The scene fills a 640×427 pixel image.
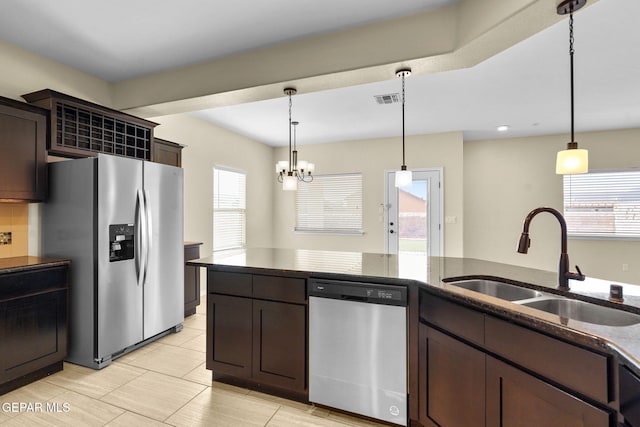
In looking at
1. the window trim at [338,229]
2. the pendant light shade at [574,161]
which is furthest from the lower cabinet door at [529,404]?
the window trim at [338,229]

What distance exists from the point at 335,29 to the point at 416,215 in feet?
13.3

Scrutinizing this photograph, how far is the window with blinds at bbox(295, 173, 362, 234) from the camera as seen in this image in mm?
6387

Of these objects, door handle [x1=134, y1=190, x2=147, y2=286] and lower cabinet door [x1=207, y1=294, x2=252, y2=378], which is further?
door handle [x1=134, y1=190, x2=147, y2=286]

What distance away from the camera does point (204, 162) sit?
192 inches

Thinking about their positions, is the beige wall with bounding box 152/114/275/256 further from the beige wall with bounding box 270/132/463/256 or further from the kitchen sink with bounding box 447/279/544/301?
the kitchen sink with bounding box 447/279/544/301

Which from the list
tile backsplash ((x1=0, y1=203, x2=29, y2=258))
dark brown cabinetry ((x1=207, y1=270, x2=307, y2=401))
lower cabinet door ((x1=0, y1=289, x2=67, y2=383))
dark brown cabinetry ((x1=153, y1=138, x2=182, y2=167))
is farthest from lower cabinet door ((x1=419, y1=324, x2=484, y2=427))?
dark brown cabinetry ((x1=153, y1=138, x2=182, y2=167))

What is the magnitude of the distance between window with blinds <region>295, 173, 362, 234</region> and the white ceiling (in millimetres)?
1830

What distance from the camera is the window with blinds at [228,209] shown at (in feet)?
17.0

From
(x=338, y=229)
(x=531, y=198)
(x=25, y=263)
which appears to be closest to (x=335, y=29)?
(x=25, y=263)

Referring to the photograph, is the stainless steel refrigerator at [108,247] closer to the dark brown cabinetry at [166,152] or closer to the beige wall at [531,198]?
the dark brown cabinetry at [166,152]

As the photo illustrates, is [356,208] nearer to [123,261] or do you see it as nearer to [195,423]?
[123,261]

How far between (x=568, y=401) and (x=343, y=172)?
5.52m

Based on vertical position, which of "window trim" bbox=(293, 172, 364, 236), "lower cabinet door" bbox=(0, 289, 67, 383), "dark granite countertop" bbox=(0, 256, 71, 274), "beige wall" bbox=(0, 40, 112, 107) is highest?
"beige wall" bbox=(0, 40, 112, 107)

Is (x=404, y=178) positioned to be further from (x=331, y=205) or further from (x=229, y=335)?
(x=331, y=205)
